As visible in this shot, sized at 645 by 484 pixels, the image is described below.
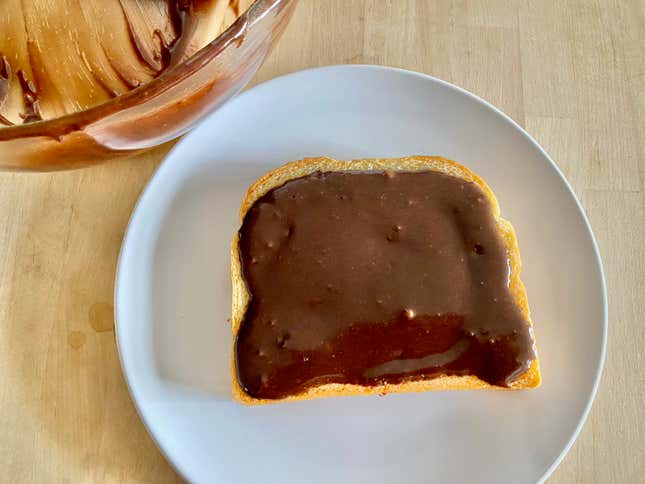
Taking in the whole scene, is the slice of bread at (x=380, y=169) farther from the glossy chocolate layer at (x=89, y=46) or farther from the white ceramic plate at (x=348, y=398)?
the glossy chocolate layer at (x=89, y=46)

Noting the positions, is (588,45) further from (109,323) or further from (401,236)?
(109,323)

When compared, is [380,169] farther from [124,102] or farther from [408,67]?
[124,102]

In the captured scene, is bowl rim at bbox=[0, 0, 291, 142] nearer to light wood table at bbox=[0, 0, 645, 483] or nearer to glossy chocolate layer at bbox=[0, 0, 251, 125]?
glossy chocolate layer at bbox=[0, 0, 251, 125]

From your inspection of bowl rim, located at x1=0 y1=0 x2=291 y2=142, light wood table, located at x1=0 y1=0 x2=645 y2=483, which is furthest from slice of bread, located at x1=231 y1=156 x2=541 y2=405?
bowl rim, located at x1=0 y1=0 x2=291 y2=142

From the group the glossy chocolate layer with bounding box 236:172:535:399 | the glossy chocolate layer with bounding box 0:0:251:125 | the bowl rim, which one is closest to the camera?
the bowl rim

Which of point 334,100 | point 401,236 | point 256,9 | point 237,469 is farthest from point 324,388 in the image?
point 256,9

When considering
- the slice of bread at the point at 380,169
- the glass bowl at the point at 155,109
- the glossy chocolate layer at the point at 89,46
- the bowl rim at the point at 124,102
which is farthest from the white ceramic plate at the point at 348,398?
the bowl rim at the point at 124,102

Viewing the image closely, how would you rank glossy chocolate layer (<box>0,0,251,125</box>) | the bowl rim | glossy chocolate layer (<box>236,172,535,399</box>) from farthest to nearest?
glossy chocolate layer (<box>236,172,535,399</box>) → glossy chocolate layer (<box>0,0,251,125</box>) → the bowl rim
